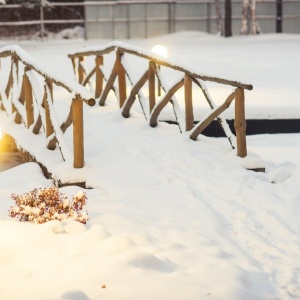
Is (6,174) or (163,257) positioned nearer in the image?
(163,257)

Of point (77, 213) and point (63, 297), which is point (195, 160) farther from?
point (63, 297)

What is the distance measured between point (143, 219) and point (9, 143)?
206 inches

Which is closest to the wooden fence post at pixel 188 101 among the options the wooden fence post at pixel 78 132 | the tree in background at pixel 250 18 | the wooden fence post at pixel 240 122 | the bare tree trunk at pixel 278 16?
the wooden fence post at pixel 240 122

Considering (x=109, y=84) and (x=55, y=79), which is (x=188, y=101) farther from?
(x=109, y=84)

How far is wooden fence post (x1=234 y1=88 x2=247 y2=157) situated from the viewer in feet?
28.1

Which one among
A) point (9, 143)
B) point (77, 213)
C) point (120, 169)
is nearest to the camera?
point (77, 213)

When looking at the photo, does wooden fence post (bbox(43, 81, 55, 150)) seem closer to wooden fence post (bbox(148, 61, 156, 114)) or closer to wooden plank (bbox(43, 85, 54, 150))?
wooden plank (bbox(43, 85, 54, 150))

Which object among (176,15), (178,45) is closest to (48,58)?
(178,45)

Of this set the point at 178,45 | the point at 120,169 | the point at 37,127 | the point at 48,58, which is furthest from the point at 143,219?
the point at 178,45

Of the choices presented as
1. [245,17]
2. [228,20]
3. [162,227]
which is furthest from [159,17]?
[162,227]

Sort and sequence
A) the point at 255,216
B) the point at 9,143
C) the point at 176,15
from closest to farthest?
the point at 255,216 → the point at 9,143 → the point at 176,15

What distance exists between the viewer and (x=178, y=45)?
26.1 m

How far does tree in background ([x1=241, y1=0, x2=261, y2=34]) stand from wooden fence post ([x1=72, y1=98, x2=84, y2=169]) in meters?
21.2

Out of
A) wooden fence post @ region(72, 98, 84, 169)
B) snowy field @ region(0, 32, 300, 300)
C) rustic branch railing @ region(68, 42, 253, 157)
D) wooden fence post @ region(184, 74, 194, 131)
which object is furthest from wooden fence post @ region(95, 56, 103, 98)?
wooden fence post @ region(72, 98, 84, 169)
